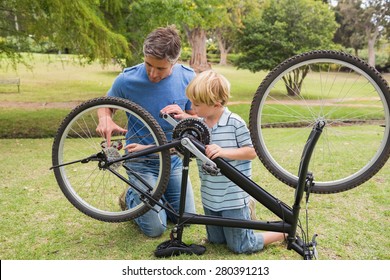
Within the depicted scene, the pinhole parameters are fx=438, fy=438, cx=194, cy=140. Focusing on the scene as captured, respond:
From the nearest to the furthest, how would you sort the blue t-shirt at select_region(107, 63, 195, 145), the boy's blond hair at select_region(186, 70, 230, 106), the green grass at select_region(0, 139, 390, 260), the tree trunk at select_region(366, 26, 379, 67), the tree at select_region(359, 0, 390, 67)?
the boy's blond hair at select_region(186, 70, 230, 106), the green grass at select_region(0, 139, 390, 260), the blue t-shirt at select_region(107, 63, 195, 145), the tree trunk at select_region(366, 26, 379, 67), the tree at select_region(359, 0, 390, 67)

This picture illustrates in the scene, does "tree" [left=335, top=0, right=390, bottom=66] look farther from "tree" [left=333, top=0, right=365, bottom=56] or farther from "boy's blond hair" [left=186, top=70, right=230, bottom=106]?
"boy's blond hair" [left=186, top=70, right=230, bottom=106]

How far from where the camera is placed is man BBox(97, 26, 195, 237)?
3.01 metres

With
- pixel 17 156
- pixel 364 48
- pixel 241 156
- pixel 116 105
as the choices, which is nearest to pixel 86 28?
pixel 17 156

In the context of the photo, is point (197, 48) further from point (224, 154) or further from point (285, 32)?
point (224, 154)

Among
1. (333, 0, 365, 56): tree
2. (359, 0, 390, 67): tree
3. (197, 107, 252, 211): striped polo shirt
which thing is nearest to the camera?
(197, 107, 252, 211): striped polo shirt

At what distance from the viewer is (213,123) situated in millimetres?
2986

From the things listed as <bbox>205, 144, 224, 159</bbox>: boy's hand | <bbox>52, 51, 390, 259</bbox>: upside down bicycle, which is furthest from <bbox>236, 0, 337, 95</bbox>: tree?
<bbox>205, 144, 224, 159</bbox>: boy's hand

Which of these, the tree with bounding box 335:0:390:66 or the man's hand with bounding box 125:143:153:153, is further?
the tree with bounding box 335:0:390:66

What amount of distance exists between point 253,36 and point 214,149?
16990 mm

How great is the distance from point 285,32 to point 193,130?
1705 centimetres

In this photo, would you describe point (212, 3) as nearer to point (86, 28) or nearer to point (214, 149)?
point (86, 28)

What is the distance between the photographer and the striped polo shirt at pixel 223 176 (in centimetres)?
292

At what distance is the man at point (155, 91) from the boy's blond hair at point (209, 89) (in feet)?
0.92

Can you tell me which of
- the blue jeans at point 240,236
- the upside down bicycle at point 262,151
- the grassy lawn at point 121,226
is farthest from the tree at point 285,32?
the upside down bicycle at point 262,151
